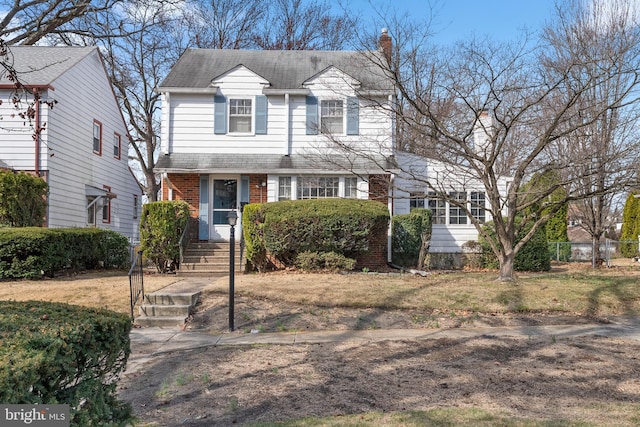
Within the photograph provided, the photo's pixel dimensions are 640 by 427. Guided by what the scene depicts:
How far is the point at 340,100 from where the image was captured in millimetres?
16906

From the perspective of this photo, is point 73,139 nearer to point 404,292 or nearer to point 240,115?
point 240,115

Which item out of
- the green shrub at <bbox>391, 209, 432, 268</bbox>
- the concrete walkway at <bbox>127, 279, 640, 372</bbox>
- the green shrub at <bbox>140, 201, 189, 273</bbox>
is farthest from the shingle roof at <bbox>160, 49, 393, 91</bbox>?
the concrete walkway at <bbox>127, 279, 640, 372</bbox>

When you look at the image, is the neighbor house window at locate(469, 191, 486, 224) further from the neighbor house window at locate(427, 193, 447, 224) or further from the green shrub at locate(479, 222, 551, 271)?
the green shrub at locate(479, 222, 551, 271)

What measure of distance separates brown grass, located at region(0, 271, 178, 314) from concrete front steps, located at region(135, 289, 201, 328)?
497 millimetres

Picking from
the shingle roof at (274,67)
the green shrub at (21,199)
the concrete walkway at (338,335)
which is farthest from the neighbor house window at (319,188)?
the concrete walkway at (338,335)

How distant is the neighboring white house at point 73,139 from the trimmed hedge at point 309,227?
6.67 meters

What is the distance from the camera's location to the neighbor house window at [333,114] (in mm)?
16891

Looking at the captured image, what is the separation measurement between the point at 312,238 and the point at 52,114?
33.7ft

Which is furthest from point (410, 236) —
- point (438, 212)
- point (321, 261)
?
point (321, 261)

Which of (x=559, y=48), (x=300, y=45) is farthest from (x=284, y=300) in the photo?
(x=300, y=45)

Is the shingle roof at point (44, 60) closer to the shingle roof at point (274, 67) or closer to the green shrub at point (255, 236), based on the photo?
the shingle roof at point (274, 67)

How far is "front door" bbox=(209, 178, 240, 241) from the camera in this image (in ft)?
53.2

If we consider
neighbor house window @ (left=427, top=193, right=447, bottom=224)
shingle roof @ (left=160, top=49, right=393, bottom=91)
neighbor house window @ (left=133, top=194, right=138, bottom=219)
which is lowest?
neighbor house window @ (left=427, top=193, right=447, bottom=224)

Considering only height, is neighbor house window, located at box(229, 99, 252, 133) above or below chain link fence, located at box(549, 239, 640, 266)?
above
